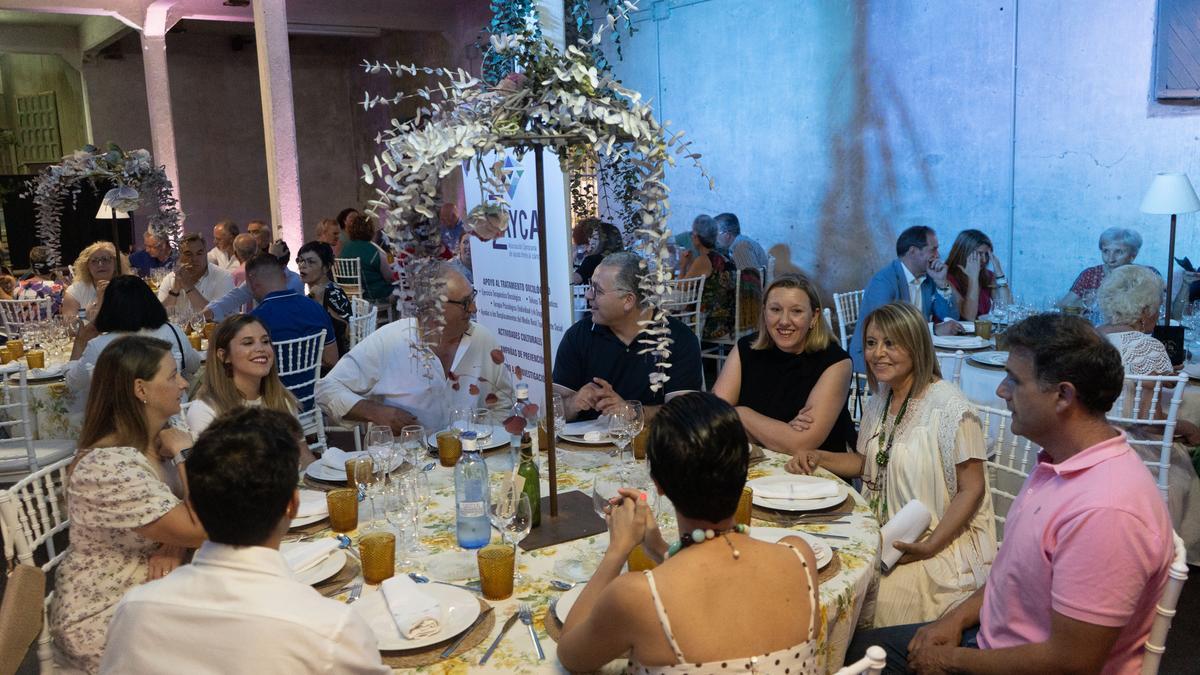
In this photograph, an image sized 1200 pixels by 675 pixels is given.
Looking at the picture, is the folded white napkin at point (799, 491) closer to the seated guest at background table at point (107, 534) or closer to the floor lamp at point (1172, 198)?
the seated guest at background table at point (107, 534)

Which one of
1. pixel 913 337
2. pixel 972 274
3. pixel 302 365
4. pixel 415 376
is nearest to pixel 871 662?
pixel 913 337

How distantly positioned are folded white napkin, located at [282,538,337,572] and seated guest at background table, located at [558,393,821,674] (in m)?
0.67

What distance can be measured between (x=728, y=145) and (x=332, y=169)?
7692 millimetres

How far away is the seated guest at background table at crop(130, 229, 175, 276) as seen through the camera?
25.4 ft

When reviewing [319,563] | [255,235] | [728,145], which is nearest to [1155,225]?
[728,145]

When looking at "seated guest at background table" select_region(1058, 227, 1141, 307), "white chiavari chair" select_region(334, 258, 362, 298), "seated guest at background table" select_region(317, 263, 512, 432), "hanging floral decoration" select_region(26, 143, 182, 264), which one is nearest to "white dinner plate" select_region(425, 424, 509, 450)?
"seated guest at background table" select_region(317, 263, 512, 432)

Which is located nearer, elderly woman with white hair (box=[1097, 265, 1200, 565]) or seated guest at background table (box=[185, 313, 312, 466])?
seated guest at background table (box=[185, 313, 312, 466])

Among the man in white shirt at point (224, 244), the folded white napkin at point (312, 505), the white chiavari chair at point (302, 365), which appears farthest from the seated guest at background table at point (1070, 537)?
the man in white shirt at point (224, 244)

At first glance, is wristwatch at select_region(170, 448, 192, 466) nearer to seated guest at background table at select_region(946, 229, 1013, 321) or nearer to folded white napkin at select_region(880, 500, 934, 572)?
folded white napkin at select_region(880, 500, 934, 572)

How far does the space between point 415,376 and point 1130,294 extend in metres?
2.86

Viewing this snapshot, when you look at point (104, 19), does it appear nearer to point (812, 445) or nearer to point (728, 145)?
point (728, 145)

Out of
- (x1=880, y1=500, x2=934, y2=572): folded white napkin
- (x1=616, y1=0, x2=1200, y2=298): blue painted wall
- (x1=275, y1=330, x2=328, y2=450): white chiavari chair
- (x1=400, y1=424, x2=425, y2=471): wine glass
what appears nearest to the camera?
Answer: (x1=880, y1=500, x2=934, y2=572): folded white napkin

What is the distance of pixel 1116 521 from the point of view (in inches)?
66.4

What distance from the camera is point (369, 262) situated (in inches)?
316
